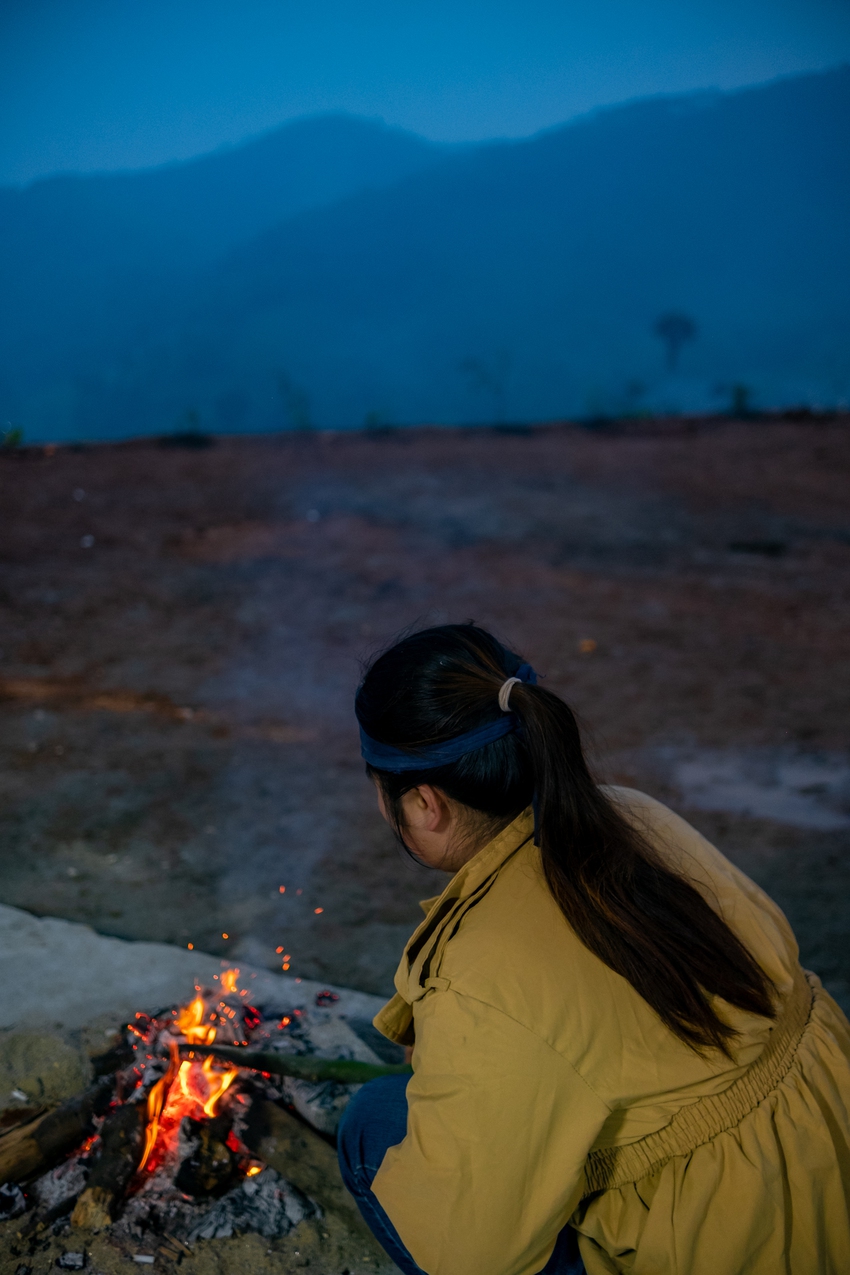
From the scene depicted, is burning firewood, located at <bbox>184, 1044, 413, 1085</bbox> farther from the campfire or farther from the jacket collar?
the jacket collar

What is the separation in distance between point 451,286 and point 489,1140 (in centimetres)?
3010

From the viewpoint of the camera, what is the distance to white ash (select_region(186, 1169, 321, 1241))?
1.71 meters

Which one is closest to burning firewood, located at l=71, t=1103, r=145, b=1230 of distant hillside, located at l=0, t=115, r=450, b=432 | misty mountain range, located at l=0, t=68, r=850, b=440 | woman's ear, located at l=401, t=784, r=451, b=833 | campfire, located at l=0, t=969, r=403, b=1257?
campfire, located at l=0, t=969, r=403, b=1257

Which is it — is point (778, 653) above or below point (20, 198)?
below

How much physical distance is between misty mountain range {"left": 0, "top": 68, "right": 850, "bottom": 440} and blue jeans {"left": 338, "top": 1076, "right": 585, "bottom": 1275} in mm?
23465

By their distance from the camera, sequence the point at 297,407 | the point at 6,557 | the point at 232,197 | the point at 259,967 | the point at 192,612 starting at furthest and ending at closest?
the point at 232,197 → the point at 297,407 → the point at 6,557 → the point at 192,612 → the point at 259,967

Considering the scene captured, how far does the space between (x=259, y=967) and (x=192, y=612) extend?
11.5 feet

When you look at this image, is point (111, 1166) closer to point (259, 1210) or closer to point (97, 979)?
point (259, 1210)

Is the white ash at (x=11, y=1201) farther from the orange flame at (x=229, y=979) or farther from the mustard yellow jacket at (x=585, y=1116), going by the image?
the mustard yellow jacket at (x=585, y=1116)

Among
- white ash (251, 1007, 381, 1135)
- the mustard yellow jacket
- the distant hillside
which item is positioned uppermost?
the distant hillside

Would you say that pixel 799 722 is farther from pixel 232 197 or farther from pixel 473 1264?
pixel 232 197

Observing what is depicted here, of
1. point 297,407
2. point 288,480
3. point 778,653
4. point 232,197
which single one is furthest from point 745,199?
point 778,653

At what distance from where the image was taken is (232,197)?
34062mm

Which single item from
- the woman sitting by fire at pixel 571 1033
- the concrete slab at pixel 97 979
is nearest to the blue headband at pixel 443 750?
the woman sitting by fire at pixel 571 1033
